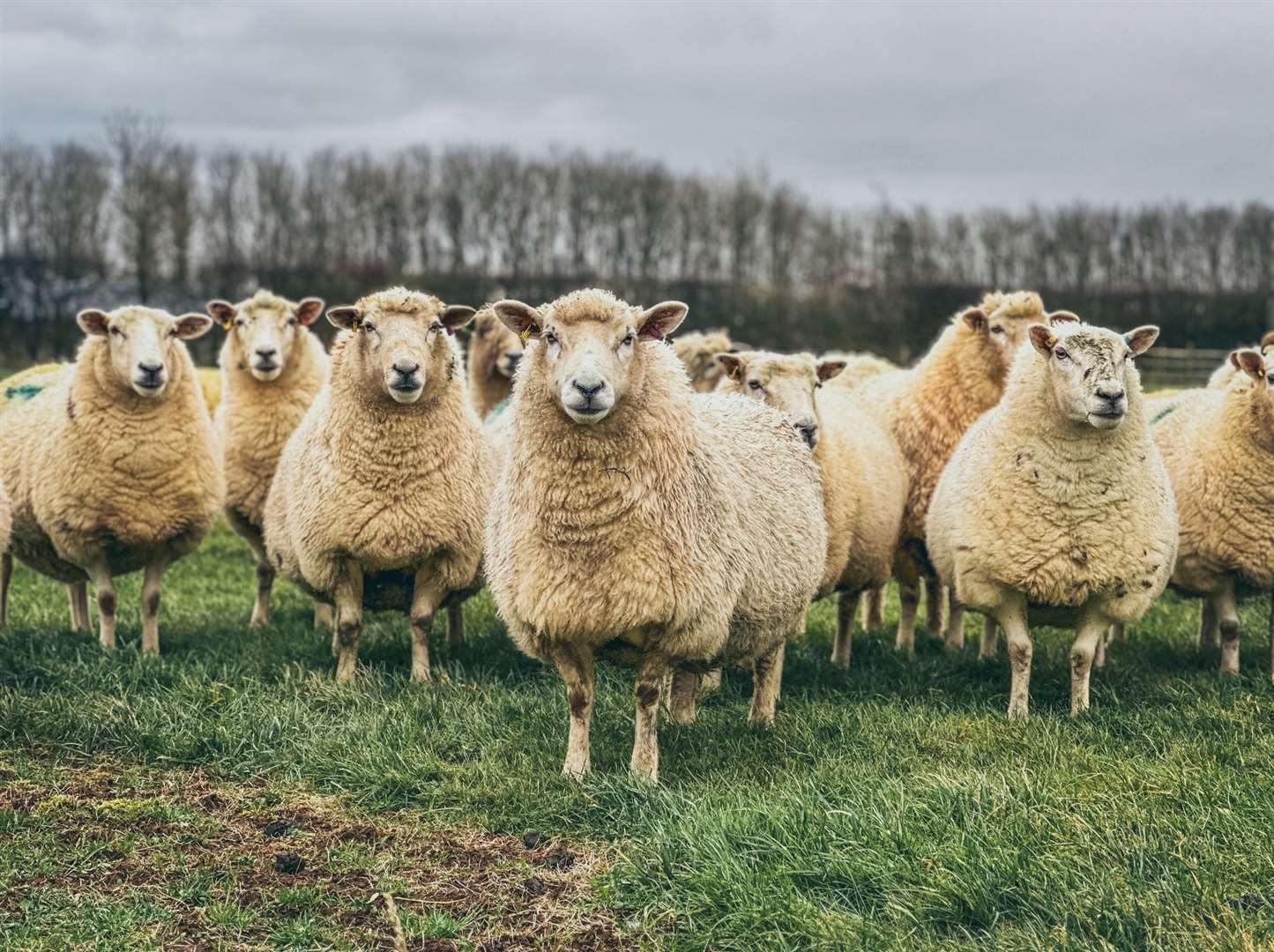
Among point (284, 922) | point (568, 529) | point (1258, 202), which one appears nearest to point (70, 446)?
point (568, 529)

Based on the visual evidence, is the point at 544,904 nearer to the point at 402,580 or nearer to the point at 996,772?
the point at 996,772

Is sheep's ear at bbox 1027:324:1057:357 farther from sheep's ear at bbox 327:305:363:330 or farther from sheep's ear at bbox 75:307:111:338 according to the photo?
sheep's ear at bbox 75:307:111:338

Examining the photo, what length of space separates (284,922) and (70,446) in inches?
173

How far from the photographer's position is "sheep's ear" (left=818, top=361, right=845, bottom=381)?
7750 mm

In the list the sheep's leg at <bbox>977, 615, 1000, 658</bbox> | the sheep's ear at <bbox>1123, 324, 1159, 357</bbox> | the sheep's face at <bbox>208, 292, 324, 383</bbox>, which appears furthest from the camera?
A: the sheep's face at <bbox>208, 292, 324, 383</bbox>

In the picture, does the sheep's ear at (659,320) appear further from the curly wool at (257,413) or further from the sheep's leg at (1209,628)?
the sheep's leg at (1209,628)

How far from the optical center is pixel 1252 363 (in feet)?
23.3

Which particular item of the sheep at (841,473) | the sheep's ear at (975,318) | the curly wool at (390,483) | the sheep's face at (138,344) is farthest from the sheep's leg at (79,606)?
the sheep's ear at (975,318)

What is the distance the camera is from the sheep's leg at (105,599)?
7.43m

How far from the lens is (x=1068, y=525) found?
614 centimetres

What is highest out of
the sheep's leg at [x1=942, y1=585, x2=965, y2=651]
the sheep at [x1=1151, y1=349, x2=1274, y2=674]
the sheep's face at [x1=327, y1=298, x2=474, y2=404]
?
the sheep's face at [x1=327, y1=298, x2=474, y2=404]

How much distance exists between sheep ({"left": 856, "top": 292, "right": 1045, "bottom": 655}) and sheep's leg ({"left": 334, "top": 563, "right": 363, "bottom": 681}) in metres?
3.25

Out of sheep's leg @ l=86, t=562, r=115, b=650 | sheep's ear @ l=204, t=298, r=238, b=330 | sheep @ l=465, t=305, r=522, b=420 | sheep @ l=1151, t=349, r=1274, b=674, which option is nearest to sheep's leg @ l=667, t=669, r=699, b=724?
sheep @ l=1151, t=349, r=1274, b=674

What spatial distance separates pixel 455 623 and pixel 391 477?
150cm
